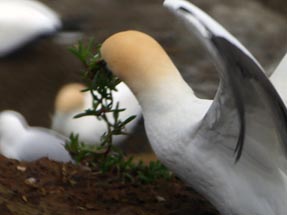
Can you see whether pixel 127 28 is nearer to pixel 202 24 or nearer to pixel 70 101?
pixel 70 101

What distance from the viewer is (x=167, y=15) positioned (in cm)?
802

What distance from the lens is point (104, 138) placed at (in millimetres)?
2969

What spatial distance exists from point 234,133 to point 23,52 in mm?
4700

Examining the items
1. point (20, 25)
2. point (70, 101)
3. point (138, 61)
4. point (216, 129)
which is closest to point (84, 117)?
point (70, 101)

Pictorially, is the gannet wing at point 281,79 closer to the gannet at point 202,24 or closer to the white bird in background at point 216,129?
the white bird in background at point 216,129

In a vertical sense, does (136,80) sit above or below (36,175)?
above

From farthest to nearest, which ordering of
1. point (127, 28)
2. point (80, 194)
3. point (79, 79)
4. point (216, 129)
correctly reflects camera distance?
point (127, 28)
point (79, 79)
point (80, 194)
point (216, 129)

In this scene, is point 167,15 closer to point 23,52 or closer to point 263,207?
point 23,52

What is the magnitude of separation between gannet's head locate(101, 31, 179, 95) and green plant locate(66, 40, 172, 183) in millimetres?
141

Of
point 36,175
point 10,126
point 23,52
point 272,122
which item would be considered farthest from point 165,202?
point 23,52

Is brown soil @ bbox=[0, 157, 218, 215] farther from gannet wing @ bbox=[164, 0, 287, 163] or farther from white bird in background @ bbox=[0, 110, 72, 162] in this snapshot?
white bird in background @ bbox=[0, 110, 72, 162]

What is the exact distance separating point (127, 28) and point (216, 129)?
5.29 metres

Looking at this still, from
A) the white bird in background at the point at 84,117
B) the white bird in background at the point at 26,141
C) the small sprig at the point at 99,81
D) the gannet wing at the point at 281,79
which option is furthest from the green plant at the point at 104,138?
the white bird in background at the point at 84,117

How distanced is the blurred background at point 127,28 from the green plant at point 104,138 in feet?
9.26
